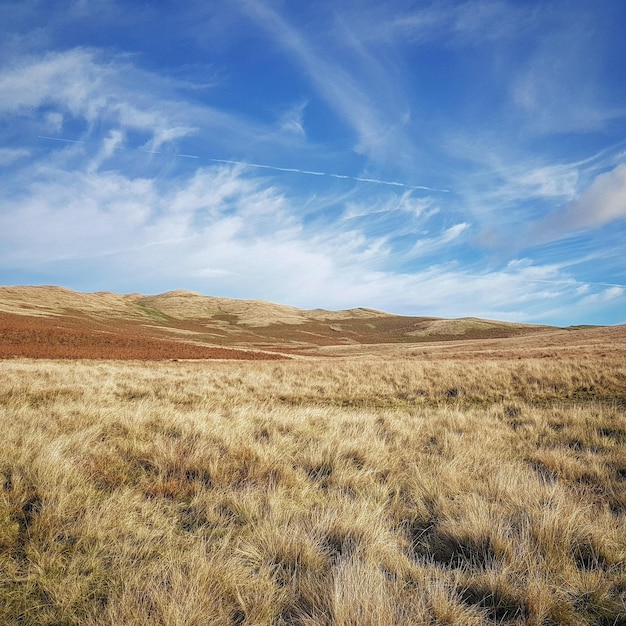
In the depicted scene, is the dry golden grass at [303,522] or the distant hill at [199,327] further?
the distant hill at [199,327]

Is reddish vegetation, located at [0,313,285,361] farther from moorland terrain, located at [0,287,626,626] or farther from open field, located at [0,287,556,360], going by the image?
moorland terrain, located at [0,287,626,626]

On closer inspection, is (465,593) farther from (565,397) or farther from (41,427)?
(565,397)

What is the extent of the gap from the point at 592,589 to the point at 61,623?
142 inches

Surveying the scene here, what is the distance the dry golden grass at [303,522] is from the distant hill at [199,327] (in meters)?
29.2

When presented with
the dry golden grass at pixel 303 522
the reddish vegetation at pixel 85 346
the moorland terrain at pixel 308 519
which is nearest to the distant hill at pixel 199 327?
the reddish vegetation at pixel 85 346

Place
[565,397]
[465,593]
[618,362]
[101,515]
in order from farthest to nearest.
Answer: [618,362]
[565,397]
[101,515]
[465,593]

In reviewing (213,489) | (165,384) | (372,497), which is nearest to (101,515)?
(213,489)

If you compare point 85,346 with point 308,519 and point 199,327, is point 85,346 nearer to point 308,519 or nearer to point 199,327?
point 308,519

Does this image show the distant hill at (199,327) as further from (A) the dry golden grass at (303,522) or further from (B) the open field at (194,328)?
(A) the dry golden grass at (303,522)

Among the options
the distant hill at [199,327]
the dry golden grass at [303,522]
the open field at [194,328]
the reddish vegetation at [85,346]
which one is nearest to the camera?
the dry golden grass at [303,522]

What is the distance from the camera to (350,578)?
8.76 feet

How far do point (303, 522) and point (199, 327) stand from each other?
358 feet

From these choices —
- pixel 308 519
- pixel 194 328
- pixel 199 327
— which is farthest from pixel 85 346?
pixel 199 327

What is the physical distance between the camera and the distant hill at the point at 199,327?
3959 cm
